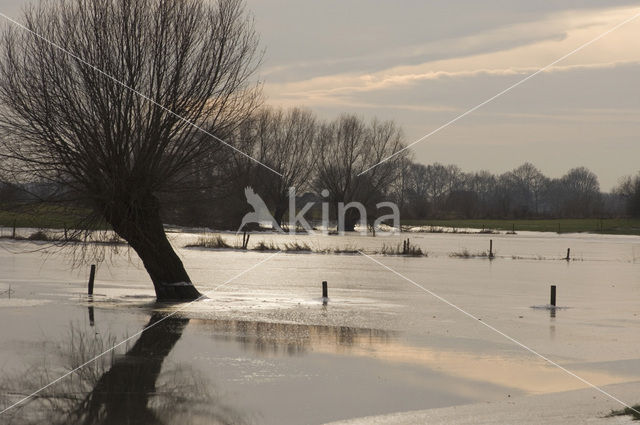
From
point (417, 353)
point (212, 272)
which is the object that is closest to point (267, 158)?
point (212, 272)

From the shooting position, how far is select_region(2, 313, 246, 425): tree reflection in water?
1136 centimetres

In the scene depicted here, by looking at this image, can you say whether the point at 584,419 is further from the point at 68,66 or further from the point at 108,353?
the point at 68,66

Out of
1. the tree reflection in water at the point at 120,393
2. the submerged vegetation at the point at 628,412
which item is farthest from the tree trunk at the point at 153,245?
the submerged vegetation at the point at 628,412

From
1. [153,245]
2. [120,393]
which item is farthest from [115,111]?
[120,393]

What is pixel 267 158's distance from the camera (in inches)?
4240

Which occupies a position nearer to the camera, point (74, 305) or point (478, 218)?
point (74, 305)

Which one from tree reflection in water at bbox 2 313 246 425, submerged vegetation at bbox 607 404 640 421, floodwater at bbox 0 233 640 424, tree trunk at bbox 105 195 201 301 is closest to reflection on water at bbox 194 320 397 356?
floodwater at bbox 0 233 640 424

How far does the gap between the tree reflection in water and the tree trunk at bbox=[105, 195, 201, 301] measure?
916 centimetres

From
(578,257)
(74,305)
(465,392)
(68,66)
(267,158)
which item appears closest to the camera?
(465,392)

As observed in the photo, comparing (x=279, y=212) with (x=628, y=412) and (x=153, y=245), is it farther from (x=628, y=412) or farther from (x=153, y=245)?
(x=628, y=412)

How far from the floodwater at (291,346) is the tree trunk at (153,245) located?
0.96m

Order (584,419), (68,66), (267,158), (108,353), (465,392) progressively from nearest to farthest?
1. (584,419)
2. (465,392)
3. (108,353)
4. (68,66)
5. (267,158)

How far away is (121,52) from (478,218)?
137 m

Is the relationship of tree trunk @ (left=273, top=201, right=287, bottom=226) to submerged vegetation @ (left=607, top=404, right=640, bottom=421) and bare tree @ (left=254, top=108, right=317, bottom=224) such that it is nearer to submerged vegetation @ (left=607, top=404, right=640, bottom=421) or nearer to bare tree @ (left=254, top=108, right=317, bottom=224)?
bare tree @ (left=254, top=108, right=317, bottom=224)
